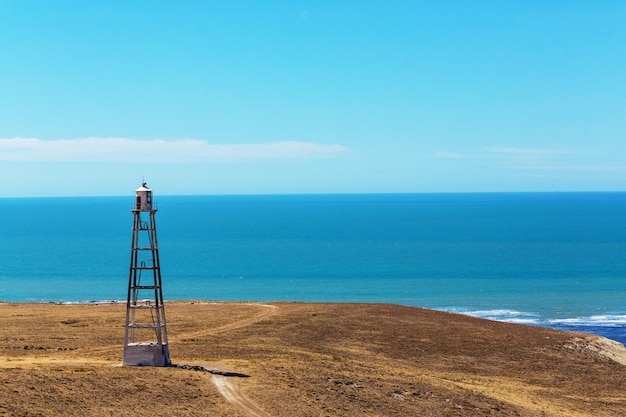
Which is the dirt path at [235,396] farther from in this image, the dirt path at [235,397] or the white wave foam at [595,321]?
the white wave foam at [595,321]

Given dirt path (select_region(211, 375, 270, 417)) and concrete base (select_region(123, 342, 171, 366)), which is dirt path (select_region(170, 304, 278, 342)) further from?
dirt path (select_region(211, 375, 270, 417))

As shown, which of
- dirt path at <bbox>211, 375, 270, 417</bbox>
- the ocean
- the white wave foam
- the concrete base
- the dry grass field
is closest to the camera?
dirt path at <bbox>211, 375, 270, 417</bbox>

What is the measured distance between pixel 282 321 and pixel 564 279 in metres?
70.3

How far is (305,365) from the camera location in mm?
48188

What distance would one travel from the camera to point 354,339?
6241cm

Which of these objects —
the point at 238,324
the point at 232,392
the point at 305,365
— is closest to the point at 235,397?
the point at 232,392

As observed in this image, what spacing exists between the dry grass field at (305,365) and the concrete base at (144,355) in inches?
37.9

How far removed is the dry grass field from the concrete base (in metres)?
0.96

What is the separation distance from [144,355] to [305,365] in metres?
9.97

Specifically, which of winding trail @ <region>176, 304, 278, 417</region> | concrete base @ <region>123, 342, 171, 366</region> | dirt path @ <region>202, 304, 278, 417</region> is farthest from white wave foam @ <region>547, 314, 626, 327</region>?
concrete base @ <region>123, 342, 171, 366</region>

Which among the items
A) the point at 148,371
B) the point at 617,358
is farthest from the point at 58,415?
the point at 617,358

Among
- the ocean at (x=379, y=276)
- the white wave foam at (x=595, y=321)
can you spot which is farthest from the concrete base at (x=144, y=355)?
the white wave foam at (x=595, y=321)

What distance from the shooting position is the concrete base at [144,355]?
43.8 m

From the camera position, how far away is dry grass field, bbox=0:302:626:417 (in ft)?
125
